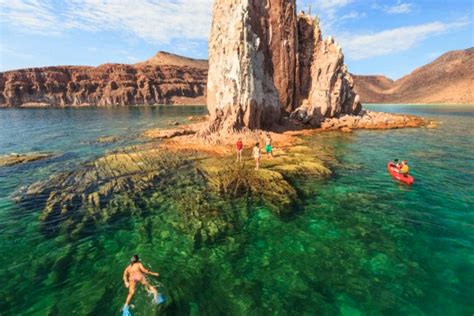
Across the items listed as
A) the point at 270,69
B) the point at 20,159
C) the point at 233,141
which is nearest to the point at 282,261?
the point at 233,141

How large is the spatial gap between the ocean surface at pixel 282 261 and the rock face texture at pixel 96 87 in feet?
457

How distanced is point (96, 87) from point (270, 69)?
132983 mm

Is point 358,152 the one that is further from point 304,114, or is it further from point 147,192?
point 147,192

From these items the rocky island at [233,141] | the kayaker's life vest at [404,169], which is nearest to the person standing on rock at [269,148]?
the rocky island at [233,141]

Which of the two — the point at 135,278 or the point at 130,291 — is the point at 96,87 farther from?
the point at 130,291

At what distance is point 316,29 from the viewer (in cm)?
4606

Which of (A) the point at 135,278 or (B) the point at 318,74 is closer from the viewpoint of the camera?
(A) the point at 135,278

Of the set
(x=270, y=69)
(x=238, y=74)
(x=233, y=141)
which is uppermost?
(x=270, y=69)

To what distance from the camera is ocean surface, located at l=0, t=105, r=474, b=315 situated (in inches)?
339

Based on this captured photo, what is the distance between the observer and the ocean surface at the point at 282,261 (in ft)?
28.3

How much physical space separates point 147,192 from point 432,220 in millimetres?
15645

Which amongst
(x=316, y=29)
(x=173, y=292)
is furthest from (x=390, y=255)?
(x=316, y=29)

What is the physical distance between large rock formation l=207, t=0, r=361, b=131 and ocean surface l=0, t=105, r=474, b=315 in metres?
17.2

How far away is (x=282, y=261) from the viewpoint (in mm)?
10570
